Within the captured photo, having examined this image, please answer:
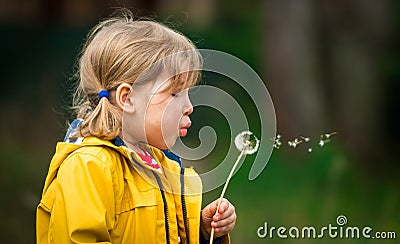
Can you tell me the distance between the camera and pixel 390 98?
11.1 feet

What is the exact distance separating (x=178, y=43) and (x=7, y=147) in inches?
60.1

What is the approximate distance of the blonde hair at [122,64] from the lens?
171 centimetres

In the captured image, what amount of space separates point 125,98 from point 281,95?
1728mm

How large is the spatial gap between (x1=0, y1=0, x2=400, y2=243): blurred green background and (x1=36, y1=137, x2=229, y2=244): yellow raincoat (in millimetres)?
1185

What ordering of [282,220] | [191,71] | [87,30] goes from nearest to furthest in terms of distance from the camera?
[191,71] < [282,220] < [87,30]

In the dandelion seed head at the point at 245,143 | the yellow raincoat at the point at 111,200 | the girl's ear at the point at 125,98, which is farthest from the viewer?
the dandelion seed head at the point at 245,143

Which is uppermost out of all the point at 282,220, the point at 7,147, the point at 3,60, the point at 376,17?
the point at 376,17

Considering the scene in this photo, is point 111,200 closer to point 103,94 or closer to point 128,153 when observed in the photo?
point 128,153

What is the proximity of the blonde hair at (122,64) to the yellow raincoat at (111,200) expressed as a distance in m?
0.06

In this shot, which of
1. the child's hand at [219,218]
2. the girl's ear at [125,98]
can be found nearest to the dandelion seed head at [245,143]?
the child's hand at [219,218]

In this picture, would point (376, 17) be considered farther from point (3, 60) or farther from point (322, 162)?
point (3, 60)

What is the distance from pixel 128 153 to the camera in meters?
1.67

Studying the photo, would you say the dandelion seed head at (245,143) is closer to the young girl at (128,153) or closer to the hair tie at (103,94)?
the young girl at (128,153)

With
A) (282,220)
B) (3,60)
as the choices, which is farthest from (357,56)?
(3,60)
